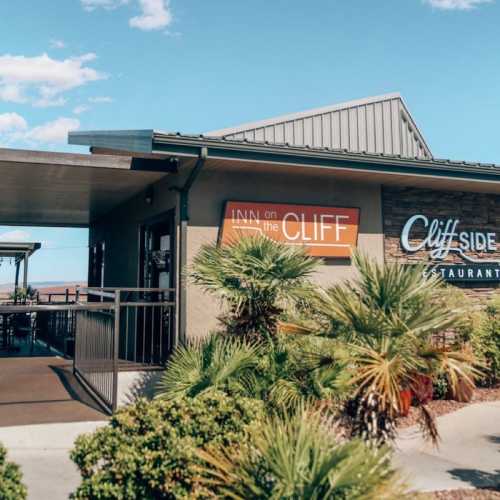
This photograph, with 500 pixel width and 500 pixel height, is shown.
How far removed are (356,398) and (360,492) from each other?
1.66m

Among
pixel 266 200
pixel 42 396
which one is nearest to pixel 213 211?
pixel 266 200

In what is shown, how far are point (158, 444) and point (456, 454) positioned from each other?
4189 mm

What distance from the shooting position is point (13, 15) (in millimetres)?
11617

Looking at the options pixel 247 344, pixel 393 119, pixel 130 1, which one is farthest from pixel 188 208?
pixel 393 119

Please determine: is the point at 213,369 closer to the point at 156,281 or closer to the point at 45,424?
the point at 45,424

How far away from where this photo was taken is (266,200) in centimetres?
968

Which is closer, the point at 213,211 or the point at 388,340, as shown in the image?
the point at 388,340

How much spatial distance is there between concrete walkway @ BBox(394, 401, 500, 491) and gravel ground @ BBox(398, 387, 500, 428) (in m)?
0.22

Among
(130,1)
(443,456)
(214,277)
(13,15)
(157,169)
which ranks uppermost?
(130,1)

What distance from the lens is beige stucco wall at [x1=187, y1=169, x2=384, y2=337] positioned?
9.11 m

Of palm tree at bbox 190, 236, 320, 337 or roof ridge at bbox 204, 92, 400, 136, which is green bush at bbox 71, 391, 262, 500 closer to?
palm tree at bbox 190, 236, 320, 337

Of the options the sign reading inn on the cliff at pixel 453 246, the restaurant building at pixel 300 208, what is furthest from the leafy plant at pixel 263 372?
the sign reading inn on the cliff at pixel 453 246

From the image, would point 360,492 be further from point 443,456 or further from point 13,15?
point 13,15

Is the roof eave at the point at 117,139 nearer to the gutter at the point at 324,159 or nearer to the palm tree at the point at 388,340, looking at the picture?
the gutter at the point at 324,159
